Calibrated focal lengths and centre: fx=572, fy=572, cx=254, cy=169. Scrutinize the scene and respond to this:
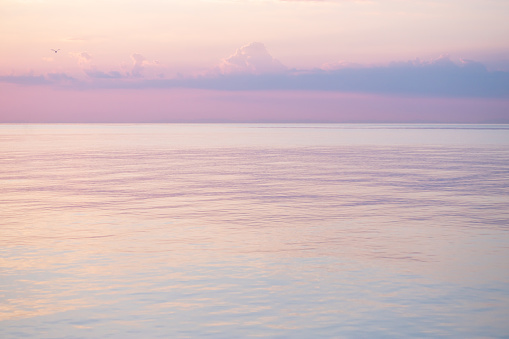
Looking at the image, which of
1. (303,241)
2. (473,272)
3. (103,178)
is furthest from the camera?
(103,178)

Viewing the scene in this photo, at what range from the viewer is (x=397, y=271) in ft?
40.5

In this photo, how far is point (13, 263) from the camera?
1302 cm

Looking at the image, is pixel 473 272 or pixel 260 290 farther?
pixel 473 272

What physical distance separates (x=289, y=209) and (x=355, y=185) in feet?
28.5

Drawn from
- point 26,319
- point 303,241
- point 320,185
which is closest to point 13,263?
point 26,319

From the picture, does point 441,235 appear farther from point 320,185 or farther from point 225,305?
point 320,185

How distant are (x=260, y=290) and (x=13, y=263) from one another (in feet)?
19.6

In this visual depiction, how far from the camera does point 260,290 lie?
1100 centimetres

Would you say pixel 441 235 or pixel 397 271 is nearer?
pixel 397 271

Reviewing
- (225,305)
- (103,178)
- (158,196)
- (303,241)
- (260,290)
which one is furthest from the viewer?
(103,178)

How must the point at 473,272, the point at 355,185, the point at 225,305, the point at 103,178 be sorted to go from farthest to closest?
the point at 103,178, the point at 355,185, the point at 473,272, the point at 225,305

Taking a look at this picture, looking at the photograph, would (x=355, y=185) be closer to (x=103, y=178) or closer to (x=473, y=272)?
(x=103, y=178)

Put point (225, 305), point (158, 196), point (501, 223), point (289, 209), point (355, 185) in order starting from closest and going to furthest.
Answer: point (225, 305)
point (501, 223)
point (289, 209)
point (158, 196)
point (355, 185)

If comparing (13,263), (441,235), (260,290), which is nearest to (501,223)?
(441,235)
